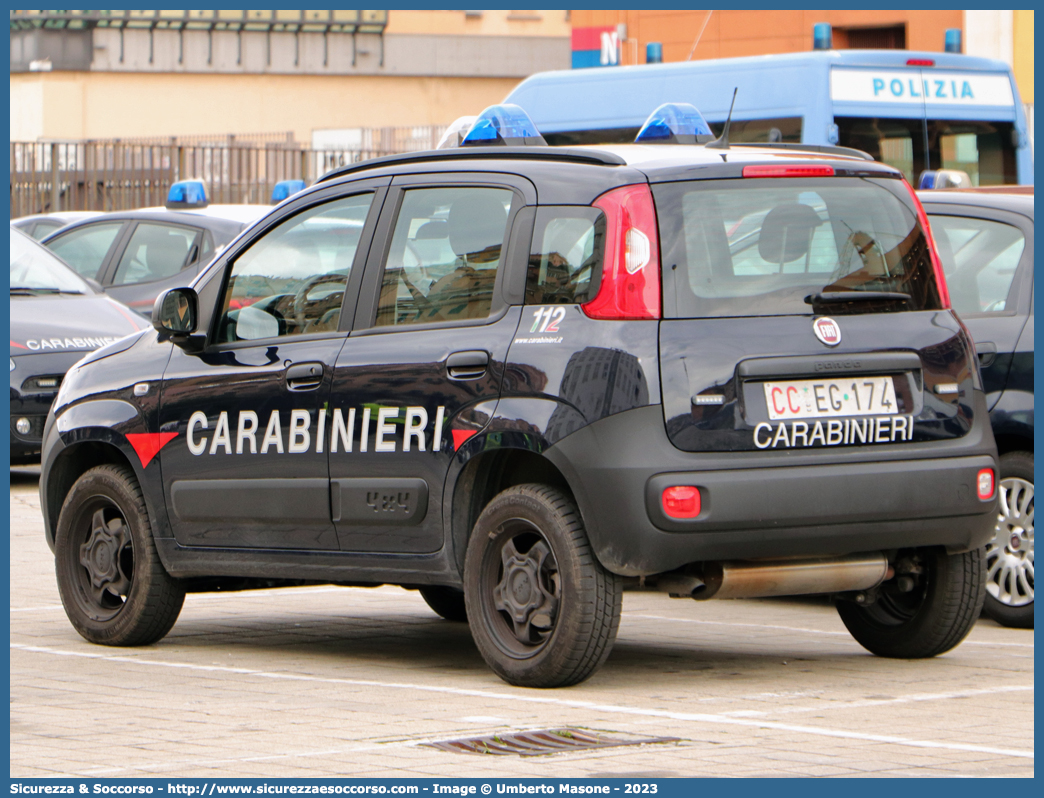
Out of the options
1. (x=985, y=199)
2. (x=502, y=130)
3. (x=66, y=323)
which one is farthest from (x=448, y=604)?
(x=66, y=323)

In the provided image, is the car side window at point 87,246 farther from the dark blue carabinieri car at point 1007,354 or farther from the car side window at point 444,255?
the car side window at point 444,255

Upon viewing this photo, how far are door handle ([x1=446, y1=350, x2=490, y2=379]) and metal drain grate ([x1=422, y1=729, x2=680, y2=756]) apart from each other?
55.0 inches

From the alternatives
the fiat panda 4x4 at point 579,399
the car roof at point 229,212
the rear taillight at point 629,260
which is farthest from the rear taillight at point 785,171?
the car roof at point 229,212

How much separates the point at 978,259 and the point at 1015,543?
1.24 metres

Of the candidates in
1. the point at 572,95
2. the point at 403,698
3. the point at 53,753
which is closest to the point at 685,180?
the point at 403,698

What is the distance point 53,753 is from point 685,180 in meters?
2.78

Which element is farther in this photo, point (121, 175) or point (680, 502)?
point (121, 175)

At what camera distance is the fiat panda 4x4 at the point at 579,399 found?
6578mm

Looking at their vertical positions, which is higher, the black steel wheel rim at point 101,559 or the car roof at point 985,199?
the car roof at point 985,199

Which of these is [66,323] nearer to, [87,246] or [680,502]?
[87,246]

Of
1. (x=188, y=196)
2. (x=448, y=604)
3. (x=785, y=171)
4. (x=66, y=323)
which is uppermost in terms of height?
(x=785, y=171)

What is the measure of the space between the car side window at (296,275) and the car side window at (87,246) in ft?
29.3

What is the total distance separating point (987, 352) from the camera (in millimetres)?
8508

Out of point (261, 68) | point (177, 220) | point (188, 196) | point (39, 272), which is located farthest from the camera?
point (261, 68)
